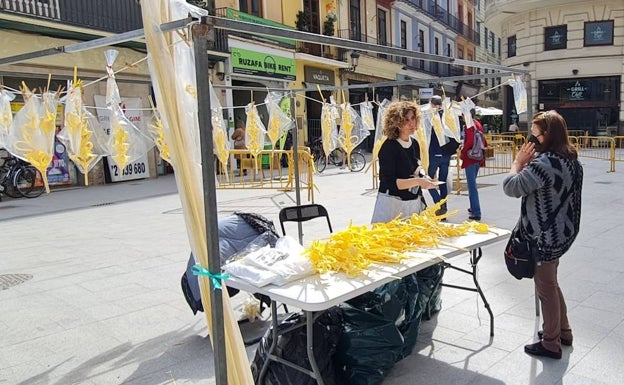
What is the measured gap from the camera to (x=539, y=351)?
3.29 m

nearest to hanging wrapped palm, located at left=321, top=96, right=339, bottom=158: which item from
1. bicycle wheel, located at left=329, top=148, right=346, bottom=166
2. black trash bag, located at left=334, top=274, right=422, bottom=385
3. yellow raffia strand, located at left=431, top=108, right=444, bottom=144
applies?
yellow raffia strand, located at left=431, top=108, right=444, bottom=144

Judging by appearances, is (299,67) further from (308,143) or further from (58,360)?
(58,360)

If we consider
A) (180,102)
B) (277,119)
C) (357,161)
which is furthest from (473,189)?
(357,161)

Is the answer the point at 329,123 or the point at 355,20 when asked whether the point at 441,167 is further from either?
the point at 355,20

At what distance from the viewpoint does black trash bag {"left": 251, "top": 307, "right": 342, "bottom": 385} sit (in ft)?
9.15

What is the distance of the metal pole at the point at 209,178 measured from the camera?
6.35 feet

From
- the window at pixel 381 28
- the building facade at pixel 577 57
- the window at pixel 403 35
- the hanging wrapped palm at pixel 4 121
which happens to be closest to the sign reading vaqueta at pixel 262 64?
the window at pixel 381 28

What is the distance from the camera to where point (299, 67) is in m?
21.5

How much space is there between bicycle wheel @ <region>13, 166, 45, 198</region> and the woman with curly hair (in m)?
10.7

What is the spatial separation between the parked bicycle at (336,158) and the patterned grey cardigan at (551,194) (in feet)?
45.0

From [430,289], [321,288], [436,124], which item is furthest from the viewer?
[436,124]

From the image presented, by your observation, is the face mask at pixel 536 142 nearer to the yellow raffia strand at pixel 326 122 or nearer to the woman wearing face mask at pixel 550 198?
the woman wearing face mask at pixel 550 198

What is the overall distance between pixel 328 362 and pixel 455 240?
1223mm

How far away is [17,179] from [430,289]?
36.9 ft
